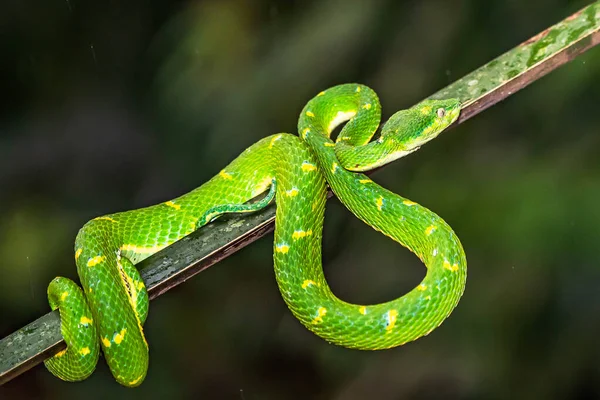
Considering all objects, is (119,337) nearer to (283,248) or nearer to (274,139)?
(283,248)

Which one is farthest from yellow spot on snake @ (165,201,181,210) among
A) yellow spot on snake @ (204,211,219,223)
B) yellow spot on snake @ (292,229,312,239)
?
yellow spot on snake @ (292,229,312,239)

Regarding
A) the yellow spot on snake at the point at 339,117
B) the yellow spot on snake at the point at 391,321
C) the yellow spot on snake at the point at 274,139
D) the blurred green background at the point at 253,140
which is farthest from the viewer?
the blurred green background at the point at 253,140

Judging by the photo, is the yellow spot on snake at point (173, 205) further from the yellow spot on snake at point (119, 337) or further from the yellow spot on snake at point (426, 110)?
the yellow spot on snake at point (426, 110)

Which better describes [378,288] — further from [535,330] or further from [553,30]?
[553,30]

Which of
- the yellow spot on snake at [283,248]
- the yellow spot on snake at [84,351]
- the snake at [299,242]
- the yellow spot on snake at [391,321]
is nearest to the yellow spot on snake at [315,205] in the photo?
the snake at [299,242]

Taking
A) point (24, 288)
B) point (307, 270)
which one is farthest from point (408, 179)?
point (24, 288)
